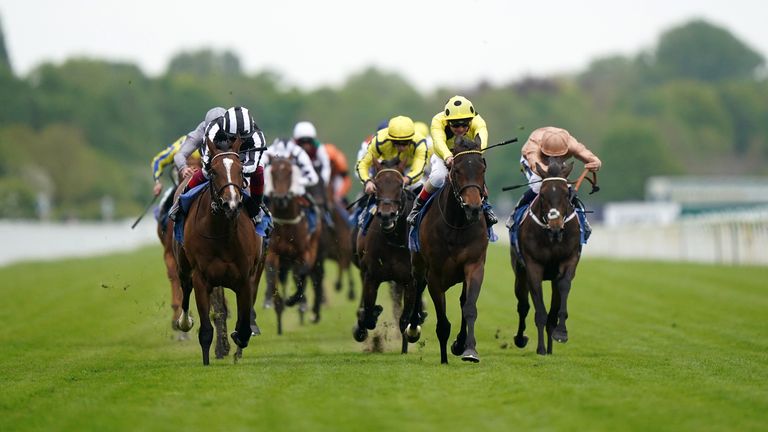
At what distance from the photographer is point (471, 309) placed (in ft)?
41.4

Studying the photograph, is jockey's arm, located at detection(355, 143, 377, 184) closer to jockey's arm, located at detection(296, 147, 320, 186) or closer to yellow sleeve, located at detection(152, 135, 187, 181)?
yellow sleeve, located at detection(152, 135, 187, 181)

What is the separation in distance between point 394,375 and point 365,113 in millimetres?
120640

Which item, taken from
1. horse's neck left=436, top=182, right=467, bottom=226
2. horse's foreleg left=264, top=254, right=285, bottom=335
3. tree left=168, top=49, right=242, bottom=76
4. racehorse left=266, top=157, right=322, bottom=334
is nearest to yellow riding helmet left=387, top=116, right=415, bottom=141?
horse's neck left=436, top=182, right=467, bottom=226

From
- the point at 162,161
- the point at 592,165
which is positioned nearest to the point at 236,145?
the point at 592,165

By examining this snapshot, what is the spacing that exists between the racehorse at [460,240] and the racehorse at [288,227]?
17.3 feet

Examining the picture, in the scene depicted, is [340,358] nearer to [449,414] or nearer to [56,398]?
[56,398]

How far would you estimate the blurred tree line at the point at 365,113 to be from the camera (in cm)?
8612

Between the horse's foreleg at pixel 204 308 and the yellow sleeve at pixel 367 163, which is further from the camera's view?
the yellow sleeve at pixel 367 163

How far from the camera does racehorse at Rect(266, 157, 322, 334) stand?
1852cm

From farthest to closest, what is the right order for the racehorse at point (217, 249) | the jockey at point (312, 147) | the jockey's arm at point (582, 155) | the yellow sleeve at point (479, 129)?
1. the jockey at point (312, 147)
2. the jockey's arm at point (582, 155)
3. the yellow sleeve at point (479, 129)
4. the racehorse at point (217, 249)

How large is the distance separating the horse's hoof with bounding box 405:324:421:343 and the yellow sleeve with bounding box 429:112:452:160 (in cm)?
209

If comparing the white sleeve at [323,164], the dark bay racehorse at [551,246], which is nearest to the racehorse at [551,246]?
the dark bay racehorse at [551,246]

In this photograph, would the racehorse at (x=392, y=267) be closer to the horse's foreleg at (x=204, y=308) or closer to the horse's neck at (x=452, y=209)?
the horse's neck at (x=452, y=209)

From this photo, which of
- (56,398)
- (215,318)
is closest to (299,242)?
(215,318)
